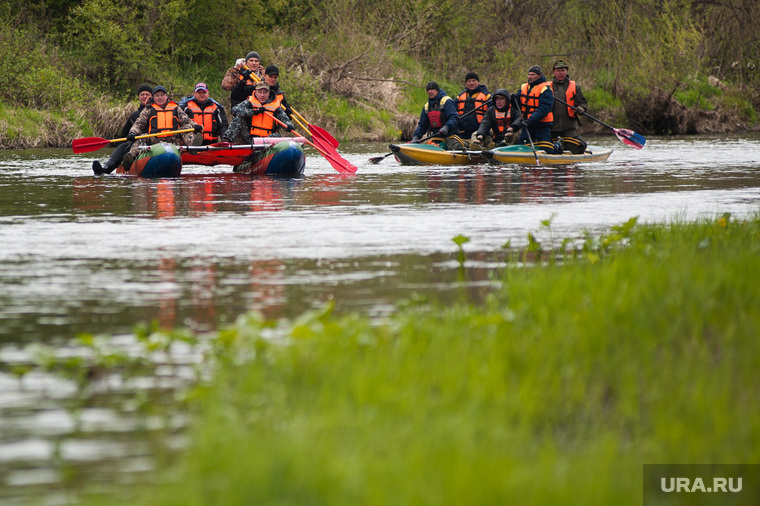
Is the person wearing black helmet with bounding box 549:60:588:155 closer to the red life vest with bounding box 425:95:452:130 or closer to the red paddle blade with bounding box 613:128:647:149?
the red life vest with bounding box 425:95:452:130

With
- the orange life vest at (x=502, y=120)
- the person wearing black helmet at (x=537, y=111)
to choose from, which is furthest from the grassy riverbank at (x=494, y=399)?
the orange life vest at (x=502, y=120)

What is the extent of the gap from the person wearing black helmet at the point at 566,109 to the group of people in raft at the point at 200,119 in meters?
4.97

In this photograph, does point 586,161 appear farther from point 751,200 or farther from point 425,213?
point 425,213

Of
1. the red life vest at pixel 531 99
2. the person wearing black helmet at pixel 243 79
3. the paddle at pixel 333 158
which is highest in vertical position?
the person wearing black helmet at pixel 243 79

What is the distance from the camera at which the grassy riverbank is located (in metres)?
2.85

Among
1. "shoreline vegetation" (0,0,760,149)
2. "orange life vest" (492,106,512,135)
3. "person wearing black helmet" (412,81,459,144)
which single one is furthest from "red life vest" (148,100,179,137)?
"shoreline vegetation" (0,0,760,149)

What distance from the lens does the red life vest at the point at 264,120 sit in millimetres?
16625

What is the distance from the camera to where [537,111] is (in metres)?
18.1

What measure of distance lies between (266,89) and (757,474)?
14054 mm

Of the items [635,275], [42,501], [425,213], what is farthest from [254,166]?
[42,501]

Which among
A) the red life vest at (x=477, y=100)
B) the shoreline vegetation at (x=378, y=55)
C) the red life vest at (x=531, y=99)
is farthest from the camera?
the shoreline vegetation at (x=378, y=55)

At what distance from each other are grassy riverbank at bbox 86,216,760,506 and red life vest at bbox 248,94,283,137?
11.6m

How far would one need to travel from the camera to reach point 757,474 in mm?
2973

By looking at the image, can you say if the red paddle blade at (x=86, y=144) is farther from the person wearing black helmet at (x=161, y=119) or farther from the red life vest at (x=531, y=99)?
the red life vest at (x=531, y=99)
